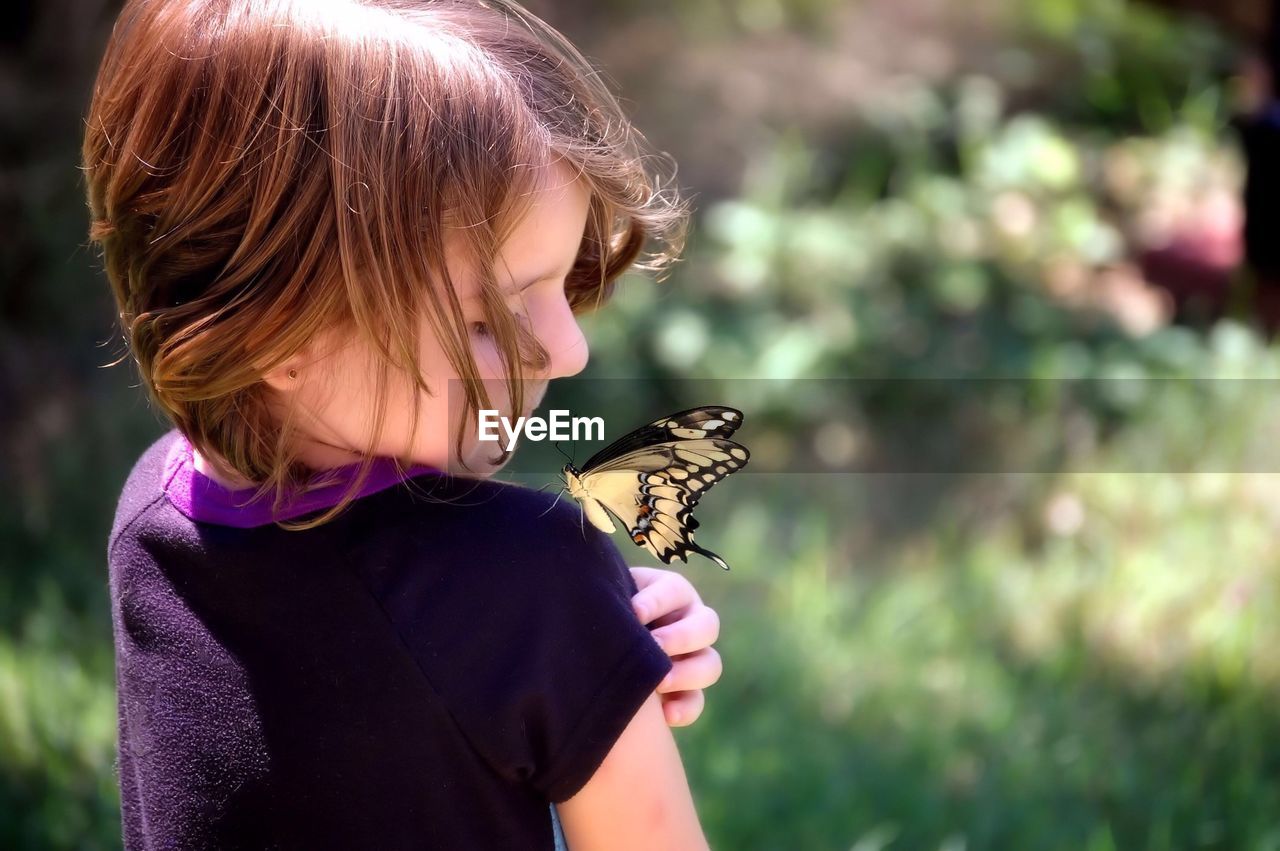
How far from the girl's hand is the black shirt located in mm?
36

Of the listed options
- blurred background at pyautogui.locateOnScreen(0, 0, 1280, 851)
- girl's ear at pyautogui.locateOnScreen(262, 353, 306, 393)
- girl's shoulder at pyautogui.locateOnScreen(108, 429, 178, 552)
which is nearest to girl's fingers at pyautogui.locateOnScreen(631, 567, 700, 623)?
girl's ear at pyautogui.locateOnScreen(262, 353, 306, 393)

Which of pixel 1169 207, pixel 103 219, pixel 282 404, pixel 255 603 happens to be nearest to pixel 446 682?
pixel 255 603

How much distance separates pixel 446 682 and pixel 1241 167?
442 cm

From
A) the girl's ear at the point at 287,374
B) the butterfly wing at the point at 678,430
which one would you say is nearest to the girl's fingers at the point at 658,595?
the butterfly wing at the point at 678,430

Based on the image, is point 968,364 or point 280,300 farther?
point 968,364

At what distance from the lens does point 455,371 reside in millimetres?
968

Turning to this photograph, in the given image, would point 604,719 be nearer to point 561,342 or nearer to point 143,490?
point 561,342

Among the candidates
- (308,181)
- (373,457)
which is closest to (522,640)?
(373,457)

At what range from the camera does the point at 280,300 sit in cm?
94

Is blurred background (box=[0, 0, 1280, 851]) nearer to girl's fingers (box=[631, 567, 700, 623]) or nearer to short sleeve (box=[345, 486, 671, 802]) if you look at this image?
girl's fingers (box=[631, 567, 700, 623])

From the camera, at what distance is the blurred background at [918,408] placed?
2.21m

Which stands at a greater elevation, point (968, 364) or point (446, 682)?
point (446, 682)

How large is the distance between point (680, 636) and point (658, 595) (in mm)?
37

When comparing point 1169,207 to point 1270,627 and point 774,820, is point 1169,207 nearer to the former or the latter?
point 1270,627
